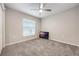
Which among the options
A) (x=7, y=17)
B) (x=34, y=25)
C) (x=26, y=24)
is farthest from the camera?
(x=34, y=25)

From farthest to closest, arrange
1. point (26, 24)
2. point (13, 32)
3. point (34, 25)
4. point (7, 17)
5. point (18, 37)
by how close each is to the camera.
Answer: point (34, 25) < point (26, 24) < point (18, 37) < point (13, 32) < point (7, 17)

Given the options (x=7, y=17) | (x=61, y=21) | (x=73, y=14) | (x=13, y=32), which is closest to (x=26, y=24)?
(x=13, y=32)

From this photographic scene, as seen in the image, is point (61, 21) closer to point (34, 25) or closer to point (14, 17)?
point (34, 25)

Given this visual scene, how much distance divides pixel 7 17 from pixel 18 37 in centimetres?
147

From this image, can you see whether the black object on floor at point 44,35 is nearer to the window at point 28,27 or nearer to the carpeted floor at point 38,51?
the window at point 28,27

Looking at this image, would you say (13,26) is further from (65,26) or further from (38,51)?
(65,26)

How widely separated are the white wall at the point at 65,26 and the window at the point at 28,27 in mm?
1230

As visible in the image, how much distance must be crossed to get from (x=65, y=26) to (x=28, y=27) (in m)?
2.81

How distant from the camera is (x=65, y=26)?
4645 mm

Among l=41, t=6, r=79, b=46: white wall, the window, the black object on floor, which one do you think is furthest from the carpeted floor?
the black object on floor

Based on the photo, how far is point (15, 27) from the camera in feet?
14.5

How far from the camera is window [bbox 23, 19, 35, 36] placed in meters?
5.29

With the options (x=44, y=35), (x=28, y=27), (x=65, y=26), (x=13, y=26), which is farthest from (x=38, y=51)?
(x=44, y=35)

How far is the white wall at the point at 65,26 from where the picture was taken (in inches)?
158
